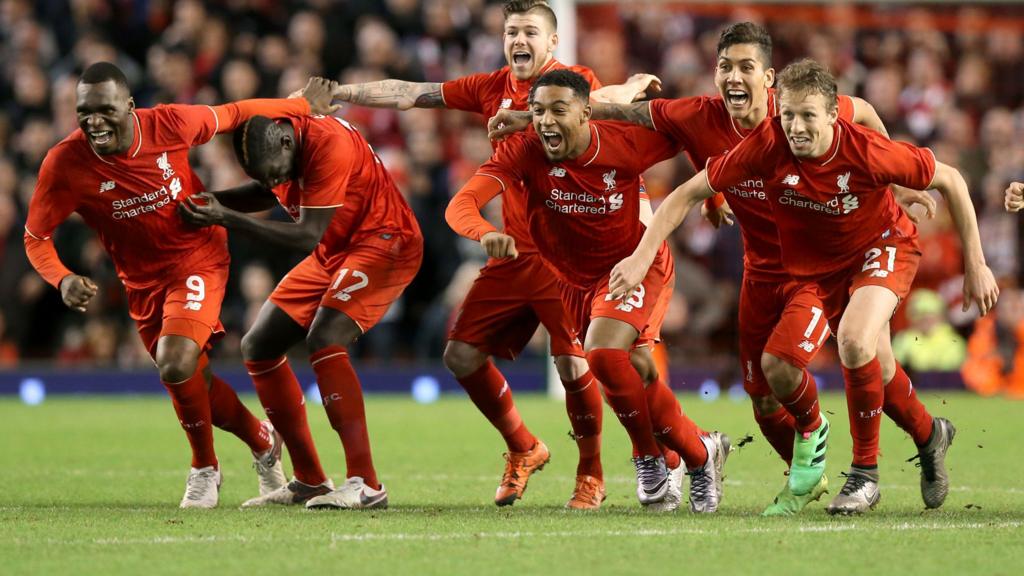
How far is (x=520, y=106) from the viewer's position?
347 inches

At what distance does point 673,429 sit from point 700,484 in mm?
294

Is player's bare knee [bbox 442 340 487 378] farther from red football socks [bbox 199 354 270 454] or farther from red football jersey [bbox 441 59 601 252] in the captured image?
red football socks [bbox 199 354 270 454]

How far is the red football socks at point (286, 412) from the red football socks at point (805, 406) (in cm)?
243

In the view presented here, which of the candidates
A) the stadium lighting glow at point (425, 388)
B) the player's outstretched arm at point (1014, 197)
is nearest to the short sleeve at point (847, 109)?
the player's outstretched arm at point (1014, 197)

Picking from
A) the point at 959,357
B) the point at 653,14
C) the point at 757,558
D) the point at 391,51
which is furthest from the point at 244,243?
the point at 757,558

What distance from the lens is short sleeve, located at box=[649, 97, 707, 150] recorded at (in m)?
7.94

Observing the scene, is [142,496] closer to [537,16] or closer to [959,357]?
[537,16]

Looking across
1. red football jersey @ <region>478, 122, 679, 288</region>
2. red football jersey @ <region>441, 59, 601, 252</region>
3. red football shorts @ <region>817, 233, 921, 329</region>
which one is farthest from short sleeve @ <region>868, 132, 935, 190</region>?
red football jersey @ <region>441, 59, 601, 252</region>

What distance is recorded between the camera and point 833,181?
287 inches

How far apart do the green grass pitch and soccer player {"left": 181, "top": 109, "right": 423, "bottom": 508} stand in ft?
1.54

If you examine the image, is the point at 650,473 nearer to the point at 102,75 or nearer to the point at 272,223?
the point at 272,223

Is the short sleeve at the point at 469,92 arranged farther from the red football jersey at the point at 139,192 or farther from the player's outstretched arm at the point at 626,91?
the red football jersey at the point at 139,192

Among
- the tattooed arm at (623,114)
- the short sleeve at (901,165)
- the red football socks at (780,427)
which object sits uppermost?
the tattooed arm at (623,114)

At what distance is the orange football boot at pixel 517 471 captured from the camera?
817 cm
